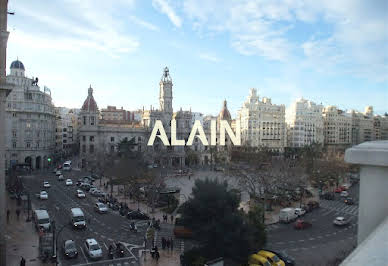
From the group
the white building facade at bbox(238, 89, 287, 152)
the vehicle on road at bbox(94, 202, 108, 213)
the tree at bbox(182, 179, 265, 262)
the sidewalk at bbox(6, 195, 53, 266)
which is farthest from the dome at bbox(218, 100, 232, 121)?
the tree at bbox(182, 179, 265, 262)

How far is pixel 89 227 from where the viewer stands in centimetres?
2756

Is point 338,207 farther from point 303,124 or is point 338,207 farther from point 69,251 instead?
point 303,124

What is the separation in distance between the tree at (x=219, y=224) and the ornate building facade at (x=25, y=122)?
51.5 m

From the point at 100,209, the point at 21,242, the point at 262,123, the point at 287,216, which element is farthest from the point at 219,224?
the point at 262,123

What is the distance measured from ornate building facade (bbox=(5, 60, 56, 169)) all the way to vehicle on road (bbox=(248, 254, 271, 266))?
54305mm

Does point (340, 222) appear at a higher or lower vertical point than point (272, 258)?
lower

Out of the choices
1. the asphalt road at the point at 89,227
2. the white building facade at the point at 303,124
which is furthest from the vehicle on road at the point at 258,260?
the white building facade at the point at 303,124

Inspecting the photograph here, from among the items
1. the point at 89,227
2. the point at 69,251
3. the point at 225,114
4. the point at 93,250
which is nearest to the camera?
the point at 69,251

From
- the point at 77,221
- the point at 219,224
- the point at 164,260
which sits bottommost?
the point at 164,260

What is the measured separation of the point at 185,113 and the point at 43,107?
3359 centimetres

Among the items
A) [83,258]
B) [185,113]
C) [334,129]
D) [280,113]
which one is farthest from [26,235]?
[334,129]

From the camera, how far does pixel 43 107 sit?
64.9 meters

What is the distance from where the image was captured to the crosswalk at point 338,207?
112ft

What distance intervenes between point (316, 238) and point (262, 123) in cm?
6583
